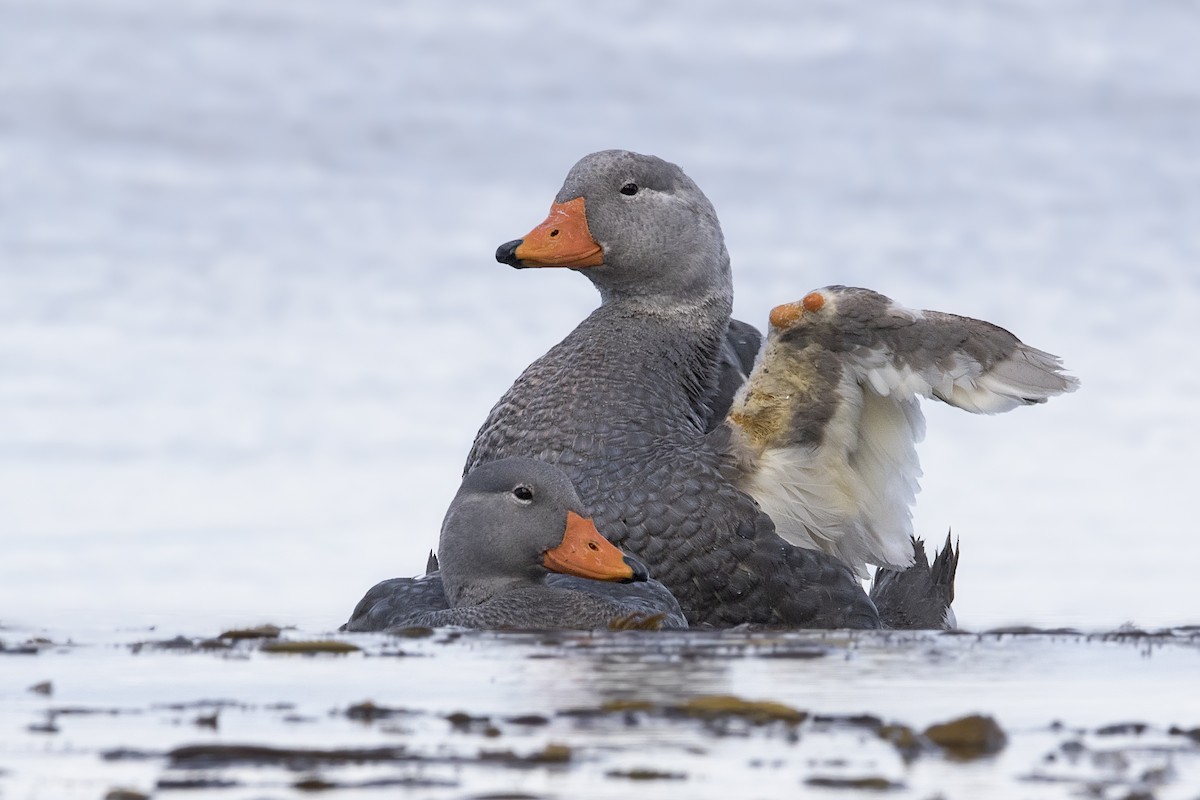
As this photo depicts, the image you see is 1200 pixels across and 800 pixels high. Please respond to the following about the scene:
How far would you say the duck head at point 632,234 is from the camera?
944cm

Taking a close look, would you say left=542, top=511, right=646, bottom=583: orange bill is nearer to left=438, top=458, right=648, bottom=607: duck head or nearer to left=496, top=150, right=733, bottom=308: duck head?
left=438, top=458, right=648, bottom=607: duck head

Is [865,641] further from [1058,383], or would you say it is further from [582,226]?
[582,226]

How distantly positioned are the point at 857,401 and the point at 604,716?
3991mm

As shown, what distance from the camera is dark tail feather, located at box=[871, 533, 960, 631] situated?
362 inches

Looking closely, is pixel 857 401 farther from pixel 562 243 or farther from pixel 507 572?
pixel 507 572

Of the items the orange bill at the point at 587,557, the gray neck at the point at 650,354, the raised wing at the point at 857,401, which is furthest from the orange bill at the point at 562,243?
the orange bill at the point at 587,557

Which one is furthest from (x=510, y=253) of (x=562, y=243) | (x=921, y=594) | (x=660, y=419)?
(x=921, y=594)

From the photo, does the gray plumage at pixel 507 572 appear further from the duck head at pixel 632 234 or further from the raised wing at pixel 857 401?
the duck head at pixel 632 234

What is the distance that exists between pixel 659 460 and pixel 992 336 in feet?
4.77

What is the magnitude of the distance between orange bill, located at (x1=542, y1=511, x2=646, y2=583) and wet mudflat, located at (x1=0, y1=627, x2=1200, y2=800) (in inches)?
32.5

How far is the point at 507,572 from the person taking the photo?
25.9 ft

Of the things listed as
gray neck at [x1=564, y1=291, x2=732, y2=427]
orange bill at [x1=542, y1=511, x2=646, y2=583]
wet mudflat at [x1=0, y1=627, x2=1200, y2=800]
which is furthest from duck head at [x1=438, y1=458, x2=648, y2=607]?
gray neck at [x1=564, y1=291, x2=732, y2=427]

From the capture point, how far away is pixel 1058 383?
8258 millimetres

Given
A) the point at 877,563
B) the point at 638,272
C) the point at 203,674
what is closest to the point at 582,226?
the point at 638,272
